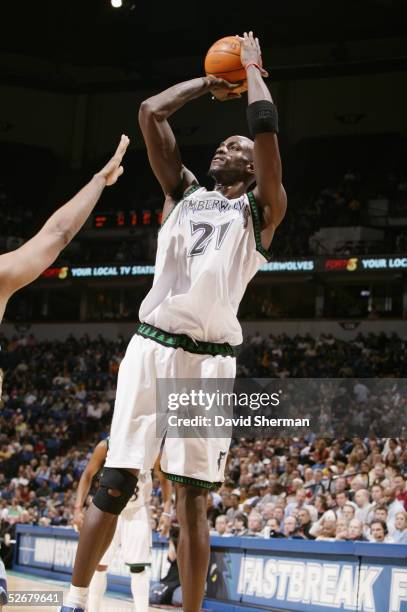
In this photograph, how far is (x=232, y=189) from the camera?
5.08 meters

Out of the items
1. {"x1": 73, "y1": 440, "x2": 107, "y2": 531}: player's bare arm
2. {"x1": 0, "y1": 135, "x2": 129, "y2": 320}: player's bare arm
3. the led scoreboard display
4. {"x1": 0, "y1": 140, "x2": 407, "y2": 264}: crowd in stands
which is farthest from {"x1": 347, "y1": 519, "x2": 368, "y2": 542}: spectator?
the led scoreboard display

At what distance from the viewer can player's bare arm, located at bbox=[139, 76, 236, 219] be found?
4910mm

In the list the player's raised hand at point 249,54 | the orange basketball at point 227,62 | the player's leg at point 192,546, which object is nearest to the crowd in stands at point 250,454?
the player's leg at point 192,546

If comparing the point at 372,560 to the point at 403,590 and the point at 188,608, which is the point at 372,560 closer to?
the point at 403,590

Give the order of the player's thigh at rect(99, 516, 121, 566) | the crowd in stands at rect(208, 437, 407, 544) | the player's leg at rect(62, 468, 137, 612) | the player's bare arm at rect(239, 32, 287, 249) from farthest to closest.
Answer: the crowd in stands at rect(208, 437, 407, 544), the player's thigh at rect(99, 516, 121, 566), the player's bare arm at rect(239, 32, 287, 249), the player's leg at rect(62, 468, 137, 612)

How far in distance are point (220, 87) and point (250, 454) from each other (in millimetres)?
10683

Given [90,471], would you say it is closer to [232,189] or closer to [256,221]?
[232,189]

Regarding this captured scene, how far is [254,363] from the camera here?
23766 millimetres

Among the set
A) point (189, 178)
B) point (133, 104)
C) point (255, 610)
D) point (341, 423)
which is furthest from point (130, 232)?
point (189, 178)

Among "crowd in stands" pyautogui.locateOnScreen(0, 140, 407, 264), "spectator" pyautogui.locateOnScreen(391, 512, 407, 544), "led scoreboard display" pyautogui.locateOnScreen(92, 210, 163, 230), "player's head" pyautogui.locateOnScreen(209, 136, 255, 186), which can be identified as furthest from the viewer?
"led scoreboard display" pyautogui.locateOnScreen(92, 210, 163, 230)

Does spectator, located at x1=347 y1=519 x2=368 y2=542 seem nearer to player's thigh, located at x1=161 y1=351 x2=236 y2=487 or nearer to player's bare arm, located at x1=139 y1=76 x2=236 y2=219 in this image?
player's thigh, located at x1=161 y1=351 x2=236 y2=487

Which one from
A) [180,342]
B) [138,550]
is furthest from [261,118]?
[138,550]

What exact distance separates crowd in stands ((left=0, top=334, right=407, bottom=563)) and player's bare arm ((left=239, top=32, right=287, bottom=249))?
1833 millimetres

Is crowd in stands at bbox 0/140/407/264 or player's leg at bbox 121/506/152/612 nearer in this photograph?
player's leg at bbox 121/506/152/612
